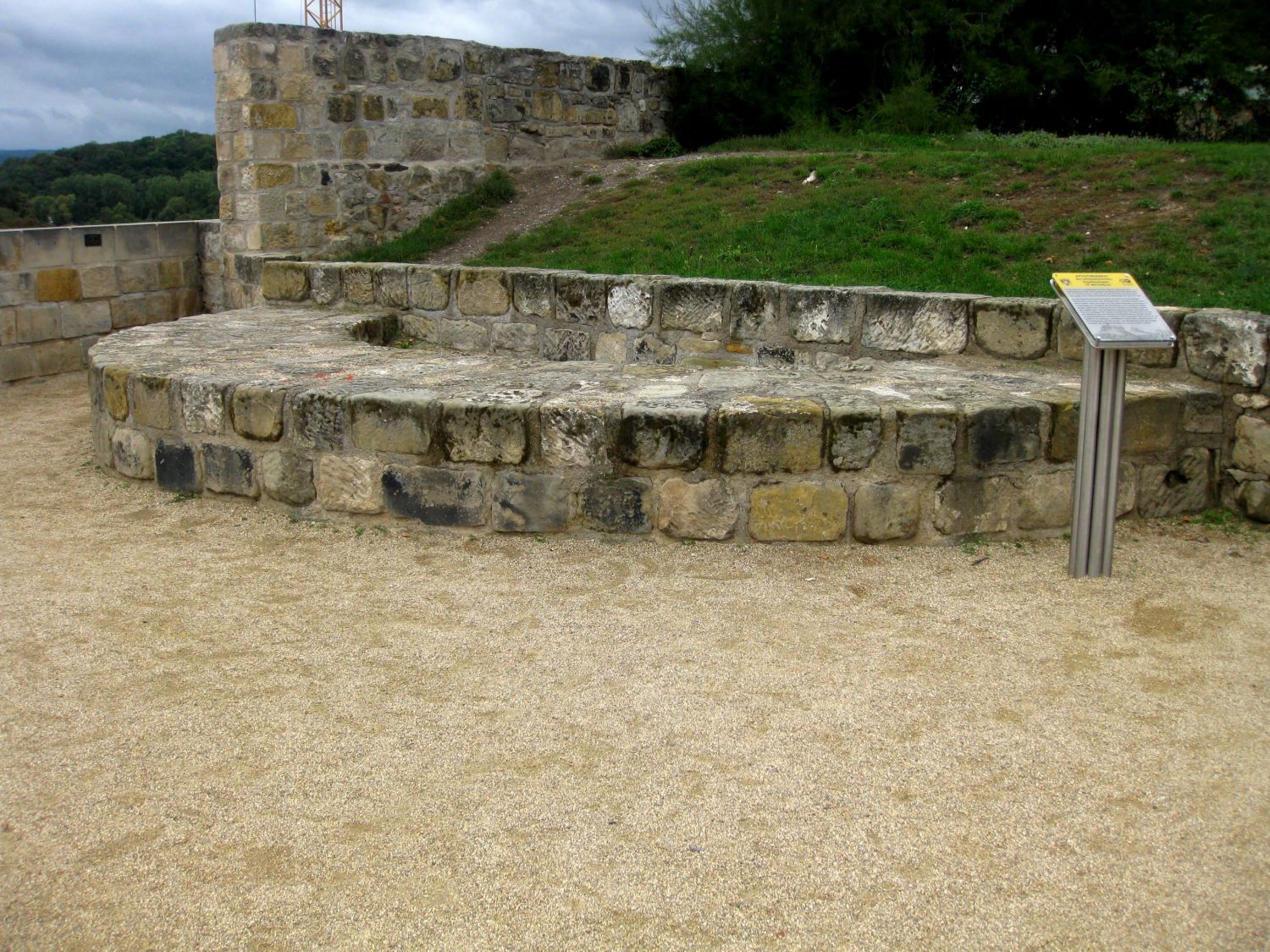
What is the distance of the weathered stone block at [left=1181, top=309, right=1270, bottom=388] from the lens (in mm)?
5012

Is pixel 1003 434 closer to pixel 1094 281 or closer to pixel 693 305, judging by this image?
pixel 1094 281

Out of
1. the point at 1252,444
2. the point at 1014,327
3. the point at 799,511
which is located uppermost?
the point at 1014,327

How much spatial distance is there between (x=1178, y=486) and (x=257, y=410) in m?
4.22

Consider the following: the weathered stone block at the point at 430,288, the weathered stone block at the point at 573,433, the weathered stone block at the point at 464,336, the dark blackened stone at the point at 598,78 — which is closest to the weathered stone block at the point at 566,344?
the weathered stone block at the point at 464,336

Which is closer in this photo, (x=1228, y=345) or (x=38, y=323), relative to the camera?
(x=1228, y=345)

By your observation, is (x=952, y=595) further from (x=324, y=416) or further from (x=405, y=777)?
(x=324, y=416)

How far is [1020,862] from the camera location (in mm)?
2664

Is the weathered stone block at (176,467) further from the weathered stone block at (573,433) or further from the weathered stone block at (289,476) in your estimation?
the weathered stone block at (573,433)

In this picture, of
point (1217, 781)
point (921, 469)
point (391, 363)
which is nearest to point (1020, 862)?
point (1217, 781)

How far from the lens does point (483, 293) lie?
323 inches

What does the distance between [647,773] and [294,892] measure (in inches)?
37.6

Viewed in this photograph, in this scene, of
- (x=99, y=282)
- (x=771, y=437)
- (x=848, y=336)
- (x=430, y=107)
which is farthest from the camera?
(x=430, y=107)

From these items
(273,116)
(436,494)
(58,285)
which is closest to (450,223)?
(273,116)

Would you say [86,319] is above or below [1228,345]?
below
